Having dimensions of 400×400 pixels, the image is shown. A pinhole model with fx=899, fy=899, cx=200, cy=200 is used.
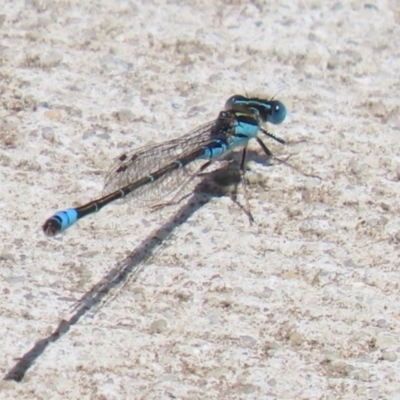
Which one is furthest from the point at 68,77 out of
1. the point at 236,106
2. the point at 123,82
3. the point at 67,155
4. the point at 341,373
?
the point at 341,373

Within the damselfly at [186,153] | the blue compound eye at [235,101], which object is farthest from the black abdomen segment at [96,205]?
the blue compound eye at [235,101]

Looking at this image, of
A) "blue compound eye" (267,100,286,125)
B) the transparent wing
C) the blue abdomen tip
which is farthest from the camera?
"blue compound eye" (267,100,286,125)

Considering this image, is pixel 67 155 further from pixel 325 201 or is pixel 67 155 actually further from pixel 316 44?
pixel 316 44

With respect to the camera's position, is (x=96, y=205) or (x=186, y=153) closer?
(x=96, y=205)

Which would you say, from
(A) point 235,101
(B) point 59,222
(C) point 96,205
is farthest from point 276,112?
(B) point 59,222

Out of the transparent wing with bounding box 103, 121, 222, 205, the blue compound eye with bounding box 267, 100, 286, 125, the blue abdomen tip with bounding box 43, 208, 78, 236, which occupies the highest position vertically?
the blue compound eye with bounding box 267, 100, 286, 125

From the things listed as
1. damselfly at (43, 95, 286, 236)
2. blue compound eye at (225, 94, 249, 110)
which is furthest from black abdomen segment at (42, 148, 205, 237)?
blue compound eye at (225, 94, 249, 110)

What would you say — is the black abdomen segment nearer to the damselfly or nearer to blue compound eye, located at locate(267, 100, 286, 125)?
the damselfly

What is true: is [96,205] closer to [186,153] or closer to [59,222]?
[59,222]

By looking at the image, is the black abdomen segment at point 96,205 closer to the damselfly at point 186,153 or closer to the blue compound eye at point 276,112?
the damselfly at point 186,153
